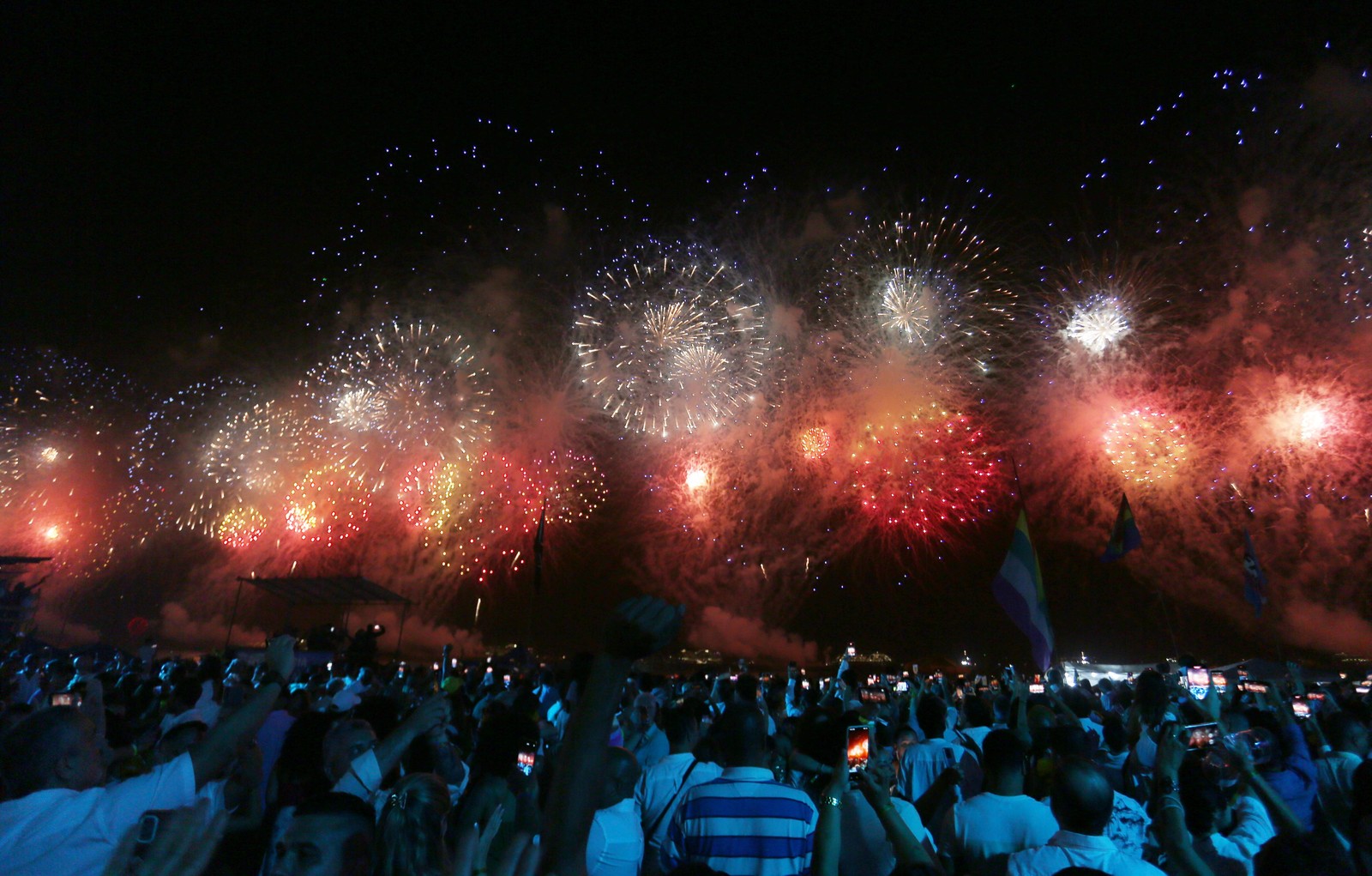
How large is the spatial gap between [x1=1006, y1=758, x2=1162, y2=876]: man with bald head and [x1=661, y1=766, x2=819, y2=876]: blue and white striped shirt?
92 centimetres

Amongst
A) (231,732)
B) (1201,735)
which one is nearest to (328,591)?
(231,732)

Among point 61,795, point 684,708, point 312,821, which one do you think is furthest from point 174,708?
point 312,821

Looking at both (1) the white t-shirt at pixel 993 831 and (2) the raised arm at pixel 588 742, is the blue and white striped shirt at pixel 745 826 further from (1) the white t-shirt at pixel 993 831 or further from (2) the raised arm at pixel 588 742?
(2) the raised arm at pixel 588 742

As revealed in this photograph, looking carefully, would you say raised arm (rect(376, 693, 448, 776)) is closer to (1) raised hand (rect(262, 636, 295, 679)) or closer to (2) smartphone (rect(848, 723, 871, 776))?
(1) raised hand (rect(262, 636, 295, 679))

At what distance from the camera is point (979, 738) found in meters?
6.40

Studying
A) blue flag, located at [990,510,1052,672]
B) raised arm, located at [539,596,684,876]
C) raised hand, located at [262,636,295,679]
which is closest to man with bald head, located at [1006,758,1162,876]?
raised arm, located at [539,596,684,876]

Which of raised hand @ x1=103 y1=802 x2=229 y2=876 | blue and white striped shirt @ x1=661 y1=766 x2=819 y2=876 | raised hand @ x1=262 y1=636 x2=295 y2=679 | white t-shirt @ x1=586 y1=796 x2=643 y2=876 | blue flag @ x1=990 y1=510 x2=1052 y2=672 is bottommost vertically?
white t-shirt @ x1=586 y1=796 x2=643 y2=876

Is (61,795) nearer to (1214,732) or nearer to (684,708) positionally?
(684,708)

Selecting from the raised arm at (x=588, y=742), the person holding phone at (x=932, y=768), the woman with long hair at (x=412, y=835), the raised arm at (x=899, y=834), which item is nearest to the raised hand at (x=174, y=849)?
the woman with long hair at (x=412, y=835)

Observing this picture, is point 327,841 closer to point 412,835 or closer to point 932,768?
point 412,835

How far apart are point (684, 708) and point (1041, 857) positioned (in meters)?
2.92

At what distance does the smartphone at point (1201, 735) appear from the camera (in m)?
4.52

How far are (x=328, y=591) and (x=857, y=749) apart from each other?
73.7 ft

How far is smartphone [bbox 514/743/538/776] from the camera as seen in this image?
150 inches
